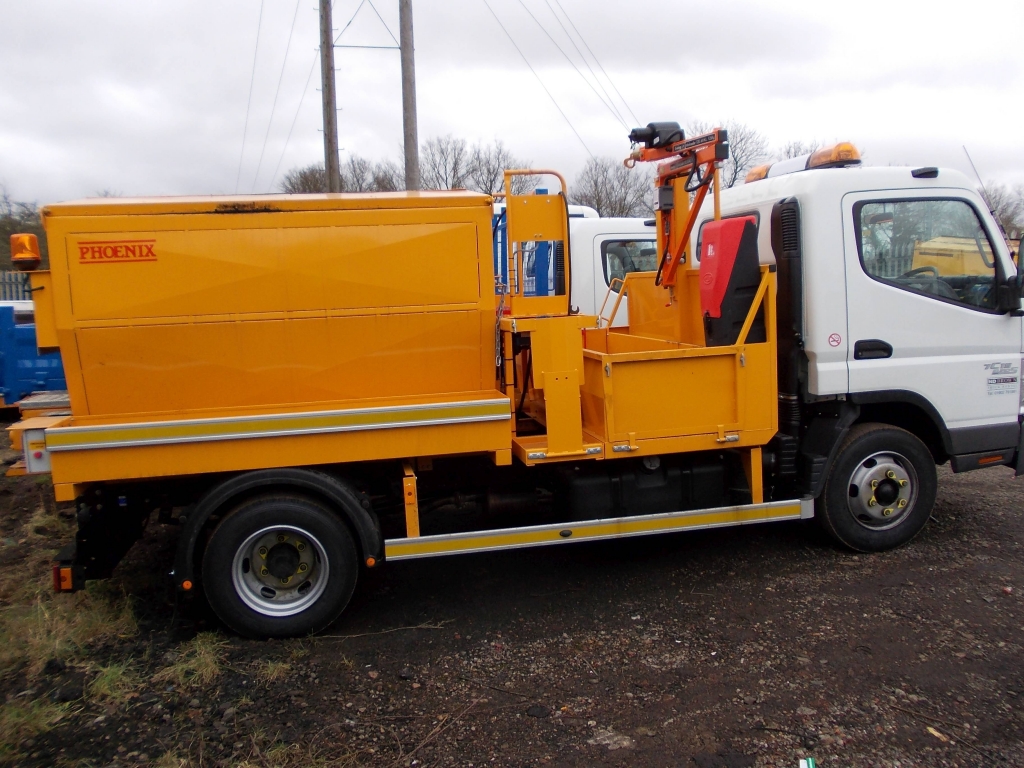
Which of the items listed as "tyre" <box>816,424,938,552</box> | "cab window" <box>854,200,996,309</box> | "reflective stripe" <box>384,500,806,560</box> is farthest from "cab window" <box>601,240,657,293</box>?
"reflective stripe" <box>384,500,806,560</box>

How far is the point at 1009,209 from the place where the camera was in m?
11.4

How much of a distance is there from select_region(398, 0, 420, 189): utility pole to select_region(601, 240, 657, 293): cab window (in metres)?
4.25

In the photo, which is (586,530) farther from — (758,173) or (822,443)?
(758,173)

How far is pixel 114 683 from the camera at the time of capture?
3809 mm

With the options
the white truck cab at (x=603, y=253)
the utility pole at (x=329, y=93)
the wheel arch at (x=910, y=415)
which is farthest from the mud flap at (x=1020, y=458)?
the utility pole at (x=329, y=93)

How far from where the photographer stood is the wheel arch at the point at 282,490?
13.5 ft

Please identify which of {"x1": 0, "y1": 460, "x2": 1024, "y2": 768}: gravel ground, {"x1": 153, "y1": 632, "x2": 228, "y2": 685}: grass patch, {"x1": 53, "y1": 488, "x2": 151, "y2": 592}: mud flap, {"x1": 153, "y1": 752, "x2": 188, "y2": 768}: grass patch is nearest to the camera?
{"x1": 153, "y1": 752, "x2": 188, "y2": 768}: grass patch

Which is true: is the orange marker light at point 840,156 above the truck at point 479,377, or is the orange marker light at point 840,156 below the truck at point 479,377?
above

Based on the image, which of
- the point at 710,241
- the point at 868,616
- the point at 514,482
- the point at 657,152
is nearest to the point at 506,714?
the point at 514,482

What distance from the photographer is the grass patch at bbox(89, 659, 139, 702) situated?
12.2 feet

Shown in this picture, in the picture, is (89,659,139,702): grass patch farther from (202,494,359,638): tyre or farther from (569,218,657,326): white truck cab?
(569,218,657,326): white truck cab

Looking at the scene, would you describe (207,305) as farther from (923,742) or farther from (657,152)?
(923,742)

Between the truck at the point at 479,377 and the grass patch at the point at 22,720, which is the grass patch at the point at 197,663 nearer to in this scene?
the truck at the point at 479,377

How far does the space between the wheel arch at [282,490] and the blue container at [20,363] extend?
6627 millimetres
